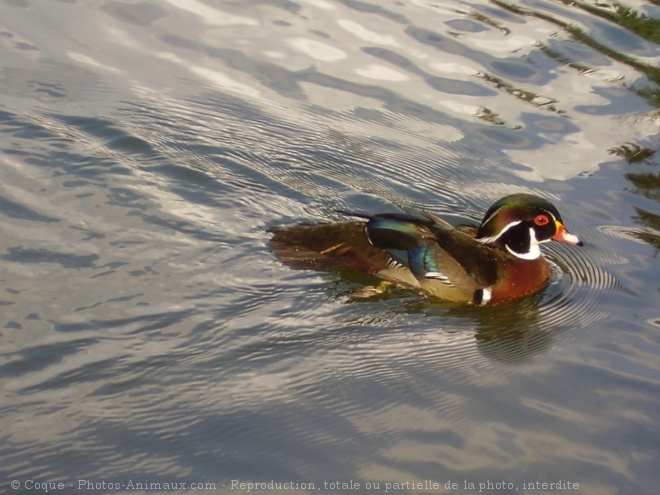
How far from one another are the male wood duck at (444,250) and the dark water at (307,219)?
154mm

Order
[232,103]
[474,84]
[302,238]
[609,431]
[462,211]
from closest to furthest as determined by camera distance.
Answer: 1. [609,431]
2. [302,238]
3. [462,211]
4. [232,103]
5. [474,84]

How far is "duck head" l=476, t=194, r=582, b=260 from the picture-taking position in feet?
22.4

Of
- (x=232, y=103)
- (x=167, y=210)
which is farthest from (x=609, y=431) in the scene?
(x=232, y=103)

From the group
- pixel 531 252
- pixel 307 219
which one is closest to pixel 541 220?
pixel 531 252

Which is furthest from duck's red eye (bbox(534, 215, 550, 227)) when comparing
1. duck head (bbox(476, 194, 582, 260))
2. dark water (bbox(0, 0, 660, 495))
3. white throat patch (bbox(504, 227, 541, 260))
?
dark water (bbox(0, 0, 660, 495))

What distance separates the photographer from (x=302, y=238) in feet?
22.5

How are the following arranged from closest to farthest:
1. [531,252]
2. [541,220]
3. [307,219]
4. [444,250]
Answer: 1. [444,250]
2. [541,220]
3. [531,252]
4. [307,219]

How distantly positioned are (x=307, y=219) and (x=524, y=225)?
1638 millimetres

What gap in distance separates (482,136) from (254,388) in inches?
174

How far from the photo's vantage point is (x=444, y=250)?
6664 millimetres

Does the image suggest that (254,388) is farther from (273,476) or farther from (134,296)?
(134,296)

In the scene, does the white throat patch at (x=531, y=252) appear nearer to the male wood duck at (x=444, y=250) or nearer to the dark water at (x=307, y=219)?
the male wood duck at (x=444, y=250)

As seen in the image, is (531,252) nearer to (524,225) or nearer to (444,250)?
(524,225)

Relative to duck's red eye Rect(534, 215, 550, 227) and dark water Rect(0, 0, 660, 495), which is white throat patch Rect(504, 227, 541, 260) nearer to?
duck's red eye Rect(534, 215, 550, 227)
